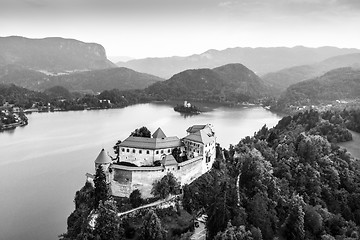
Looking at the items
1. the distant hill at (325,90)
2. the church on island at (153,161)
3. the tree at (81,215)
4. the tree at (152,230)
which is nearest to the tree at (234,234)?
the tree at (152,230)

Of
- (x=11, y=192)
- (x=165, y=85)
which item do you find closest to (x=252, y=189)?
(x=11, y=192)

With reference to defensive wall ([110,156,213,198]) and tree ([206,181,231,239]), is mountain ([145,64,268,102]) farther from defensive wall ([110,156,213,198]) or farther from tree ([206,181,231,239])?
tree ([206,181,231,239])

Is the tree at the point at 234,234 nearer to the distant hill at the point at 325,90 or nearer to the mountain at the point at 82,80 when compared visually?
the distant hill at the point at 325,90

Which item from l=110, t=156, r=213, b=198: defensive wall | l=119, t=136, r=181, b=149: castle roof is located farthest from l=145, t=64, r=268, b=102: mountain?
l=110, t=156, r=213, b=198: defensive wall

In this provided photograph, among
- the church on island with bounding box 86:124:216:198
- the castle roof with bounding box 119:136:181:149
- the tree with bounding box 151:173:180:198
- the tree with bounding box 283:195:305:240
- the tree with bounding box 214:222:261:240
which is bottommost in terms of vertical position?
the tree with bounding box 283:195:305:240

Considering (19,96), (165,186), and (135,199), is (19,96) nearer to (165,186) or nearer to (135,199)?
(135,199)

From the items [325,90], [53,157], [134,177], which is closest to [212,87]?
[325,90]
